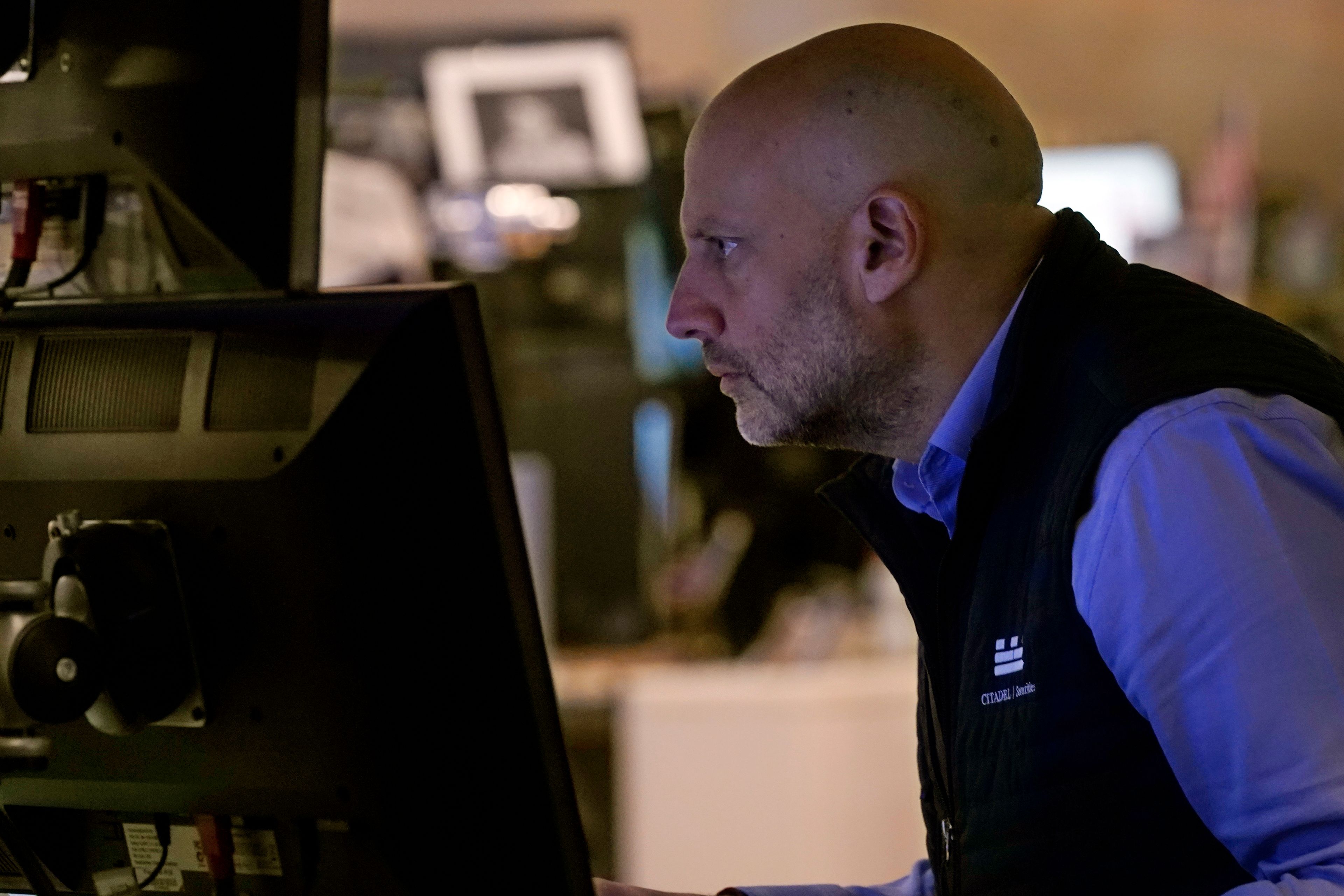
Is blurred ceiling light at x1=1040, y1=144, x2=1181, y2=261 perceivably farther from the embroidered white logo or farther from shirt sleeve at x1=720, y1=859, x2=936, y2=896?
the embroidered white logo

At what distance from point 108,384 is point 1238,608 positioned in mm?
691

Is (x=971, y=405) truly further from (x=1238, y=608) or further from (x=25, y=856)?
(x=25, y=856)

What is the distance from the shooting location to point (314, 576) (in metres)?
0.86

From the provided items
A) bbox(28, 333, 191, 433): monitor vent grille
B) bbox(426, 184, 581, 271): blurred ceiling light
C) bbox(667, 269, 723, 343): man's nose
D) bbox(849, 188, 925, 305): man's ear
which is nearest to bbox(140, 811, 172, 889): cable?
bbox(28, 333, 191, 433): monitor vent grille

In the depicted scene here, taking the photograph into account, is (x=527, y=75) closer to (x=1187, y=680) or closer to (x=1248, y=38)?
(x=1248, y=38)

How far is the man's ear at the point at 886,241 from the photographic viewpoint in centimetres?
114

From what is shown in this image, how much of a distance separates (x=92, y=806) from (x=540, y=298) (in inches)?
120

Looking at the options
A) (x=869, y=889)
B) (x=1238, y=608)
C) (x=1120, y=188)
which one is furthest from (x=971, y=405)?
(x=1120, y=188)

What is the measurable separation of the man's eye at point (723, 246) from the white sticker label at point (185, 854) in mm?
580

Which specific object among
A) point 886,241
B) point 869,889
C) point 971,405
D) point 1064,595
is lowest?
point 869,889

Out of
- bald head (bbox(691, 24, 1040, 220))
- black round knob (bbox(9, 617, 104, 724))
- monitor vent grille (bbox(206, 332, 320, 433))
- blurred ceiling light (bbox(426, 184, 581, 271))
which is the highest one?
blurred ceiling light (bbox(426, 184, 581, 271))

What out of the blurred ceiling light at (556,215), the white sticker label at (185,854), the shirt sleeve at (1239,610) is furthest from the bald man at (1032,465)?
the blurred ceiling light at (556,215)

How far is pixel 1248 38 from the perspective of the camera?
16.9 feet

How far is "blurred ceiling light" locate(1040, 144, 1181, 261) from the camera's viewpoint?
4469mm
